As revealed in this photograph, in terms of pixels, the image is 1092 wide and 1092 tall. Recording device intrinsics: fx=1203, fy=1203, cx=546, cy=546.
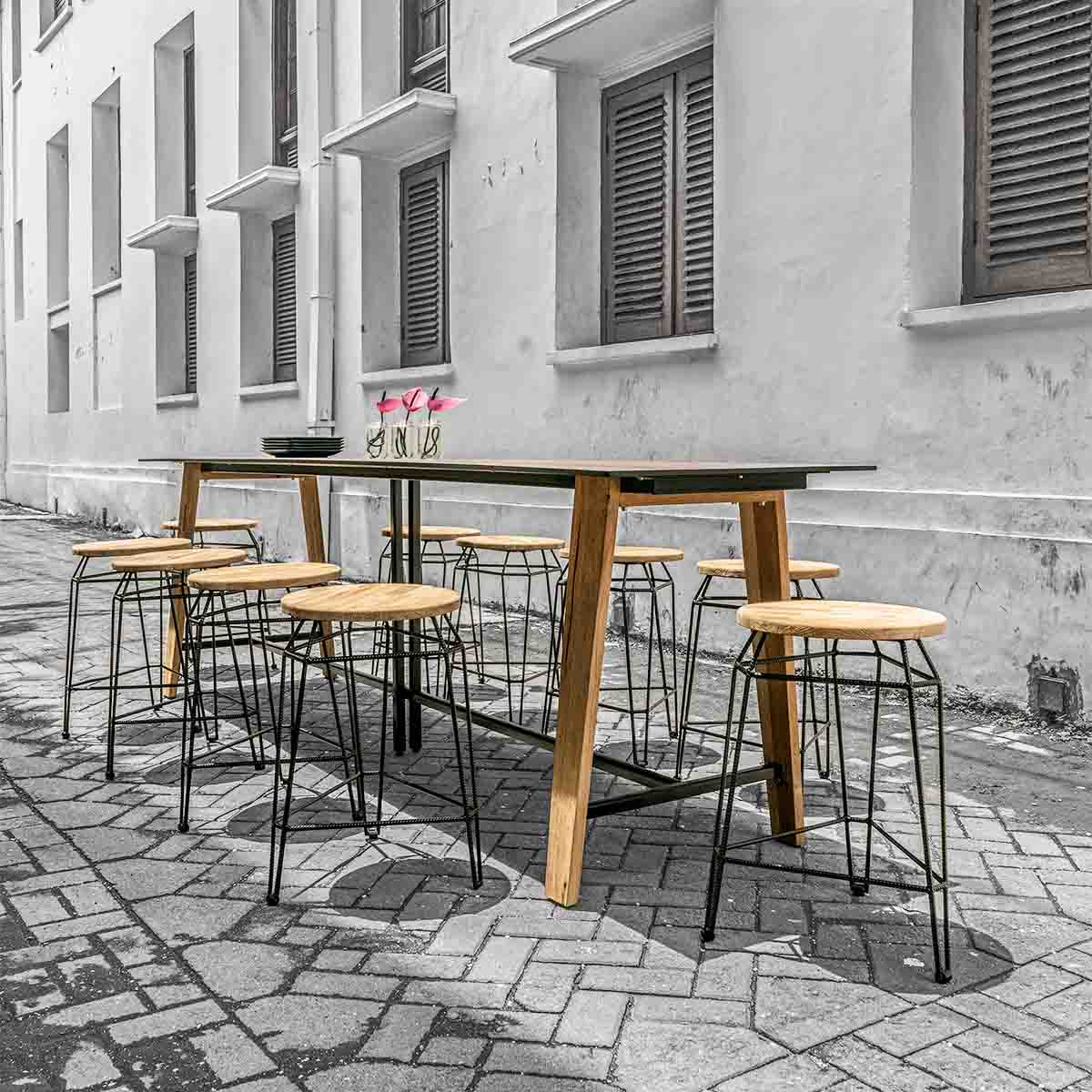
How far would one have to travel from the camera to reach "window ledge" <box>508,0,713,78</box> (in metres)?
7.11

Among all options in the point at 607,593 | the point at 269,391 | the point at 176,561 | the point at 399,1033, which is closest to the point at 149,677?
the point at 176,561

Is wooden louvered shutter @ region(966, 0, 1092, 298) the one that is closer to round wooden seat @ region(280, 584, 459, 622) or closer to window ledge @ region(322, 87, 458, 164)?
round wooden seat @ region(280, 584, 459, 622)

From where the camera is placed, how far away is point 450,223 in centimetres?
948

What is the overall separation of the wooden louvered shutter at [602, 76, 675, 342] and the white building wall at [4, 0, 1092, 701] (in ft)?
0.57

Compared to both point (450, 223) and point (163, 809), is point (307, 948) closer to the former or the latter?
point (163, 809)

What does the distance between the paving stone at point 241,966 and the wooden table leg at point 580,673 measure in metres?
0.75

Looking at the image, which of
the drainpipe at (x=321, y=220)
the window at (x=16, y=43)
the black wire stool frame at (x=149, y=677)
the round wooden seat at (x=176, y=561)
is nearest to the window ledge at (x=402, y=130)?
the drainpipe at (x=321, y=220)

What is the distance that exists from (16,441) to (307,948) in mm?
21661

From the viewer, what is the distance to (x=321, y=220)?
11.0m

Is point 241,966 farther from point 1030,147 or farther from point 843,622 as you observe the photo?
point 1030,147

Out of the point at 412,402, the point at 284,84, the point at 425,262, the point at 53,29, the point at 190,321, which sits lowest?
the point at 412,402

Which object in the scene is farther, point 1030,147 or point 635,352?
point 635,352

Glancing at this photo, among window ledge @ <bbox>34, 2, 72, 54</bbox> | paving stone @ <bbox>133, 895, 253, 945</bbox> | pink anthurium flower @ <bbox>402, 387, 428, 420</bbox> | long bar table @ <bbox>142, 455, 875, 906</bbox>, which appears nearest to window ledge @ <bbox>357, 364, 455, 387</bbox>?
pink anthurium flower @ <bbox>402, 387, 428, 420</bbox>

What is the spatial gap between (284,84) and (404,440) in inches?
365
